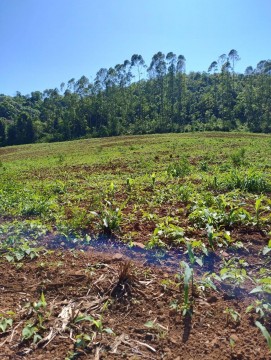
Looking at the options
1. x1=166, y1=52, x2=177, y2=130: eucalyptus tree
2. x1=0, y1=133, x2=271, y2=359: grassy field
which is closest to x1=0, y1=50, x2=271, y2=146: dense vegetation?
x1=166, y1=52, x2=177, y2=130: eucalyptus tree

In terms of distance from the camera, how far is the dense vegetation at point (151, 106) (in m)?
58.8

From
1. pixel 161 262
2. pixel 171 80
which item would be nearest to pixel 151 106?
pixel 171 80

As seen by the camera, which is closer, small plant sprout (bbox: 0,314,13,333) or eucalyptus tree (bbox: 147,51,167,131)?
small plant sprout (bbox: 0,314,13,333)

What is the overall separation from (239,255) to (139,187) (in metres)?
3.68

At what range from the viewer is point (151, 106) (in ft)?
217

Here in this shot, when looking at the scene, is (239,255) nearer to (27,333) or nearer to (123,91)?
(27,333)

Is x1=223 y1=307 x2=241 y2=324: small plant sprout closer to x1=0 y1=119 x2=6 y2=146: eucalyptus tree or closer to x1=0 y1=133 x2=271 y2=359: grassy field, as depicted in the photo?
x1=0 y1=133 x2=271 y2=359: grassy field

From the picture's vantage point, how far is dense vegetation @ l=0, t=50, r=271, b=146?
58.8 meters

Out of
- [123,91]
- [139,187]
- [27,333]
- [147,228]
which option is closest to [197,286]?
[27,333]

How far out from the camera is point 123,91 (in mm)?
70000

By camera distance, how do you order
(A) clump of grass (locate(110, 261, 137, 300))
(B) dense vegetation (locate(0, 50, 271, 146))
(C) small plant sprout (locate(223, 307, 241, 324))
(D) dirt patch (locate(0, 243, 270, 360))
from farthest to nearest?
1. (B) dense vegetation (locate(0, 50, 271, 146))
2. (A) clump of grass (locate(110, 261, 137, 300))
3. (C) small plant sprout (locate(223, 307, 241, 324))
4. (D) dirt patch (locate(0, 243, 270, 360))

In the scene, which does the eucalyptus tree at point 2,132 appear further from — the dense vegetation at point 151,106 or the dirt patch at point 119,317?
the dirt patch at point 119,317

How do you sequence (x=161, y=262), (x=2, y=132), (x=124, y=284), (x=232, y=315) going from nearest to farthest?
(x=232, y=315) → (x=124, y=284) → (x=161, y=262) → (x=2, y=132)

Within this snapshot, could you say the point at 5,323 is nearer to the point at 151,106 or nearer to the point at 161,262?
the point at 161,262
